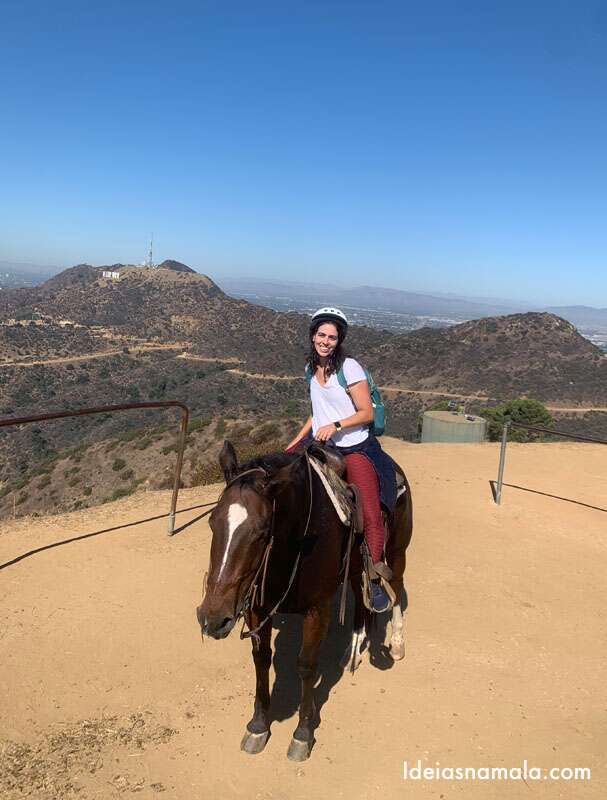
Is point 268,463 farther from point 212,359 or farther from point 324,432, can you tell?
point 212,359

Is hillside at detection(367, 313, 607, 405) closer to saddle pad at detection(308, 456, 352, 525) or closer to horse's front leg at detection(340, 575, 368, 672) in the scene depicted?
horse's front leg at detection(340, 575, 368, 672)

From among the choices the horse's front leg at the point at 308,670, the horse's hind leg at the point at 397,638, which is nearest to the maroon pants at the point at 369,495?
the horse's front leg at the point at 308,670

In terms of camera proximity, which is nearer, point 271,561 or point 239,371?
point 271,561

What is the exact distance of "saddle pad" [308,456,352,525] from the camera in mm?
3225

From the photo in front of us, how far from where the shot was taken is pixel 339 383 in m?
3.59

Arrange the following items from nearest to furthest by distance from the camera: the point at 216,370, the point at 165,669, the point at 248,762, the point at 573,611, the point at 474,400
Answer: the point at 248,762, the point at 165,669, the point at 573,611, the point at 474,400, the point at 216,370

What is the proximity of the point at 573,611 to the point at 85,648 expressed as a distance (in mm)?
4860

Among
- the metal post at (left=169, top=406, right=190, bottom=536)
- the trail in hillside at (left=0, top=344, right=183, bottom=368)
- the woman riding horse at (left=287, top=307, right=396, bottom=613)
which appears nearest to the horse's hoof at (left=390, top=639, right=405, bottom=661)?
the woman riding horse at (left=287, top=307, right=396, bottom=613)

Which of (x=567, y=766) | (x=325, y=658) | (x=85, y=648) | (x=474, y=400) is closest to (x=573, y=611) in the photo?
(x=567, y=766)

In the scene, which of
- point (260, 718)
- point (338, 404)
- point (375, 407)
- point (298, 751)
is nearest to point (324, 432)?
point (338, 404)

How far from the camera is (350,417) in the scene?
3.47 meters

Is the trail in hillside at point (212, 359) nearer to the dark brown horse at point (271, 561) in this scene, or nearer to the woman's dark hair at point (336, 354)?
the woman's dark hair at point (336, 354)

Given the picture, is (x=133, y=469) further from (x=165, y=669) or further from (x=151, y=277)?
(x=151, y=277)

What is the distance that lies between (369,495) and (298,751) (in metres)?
1.67
